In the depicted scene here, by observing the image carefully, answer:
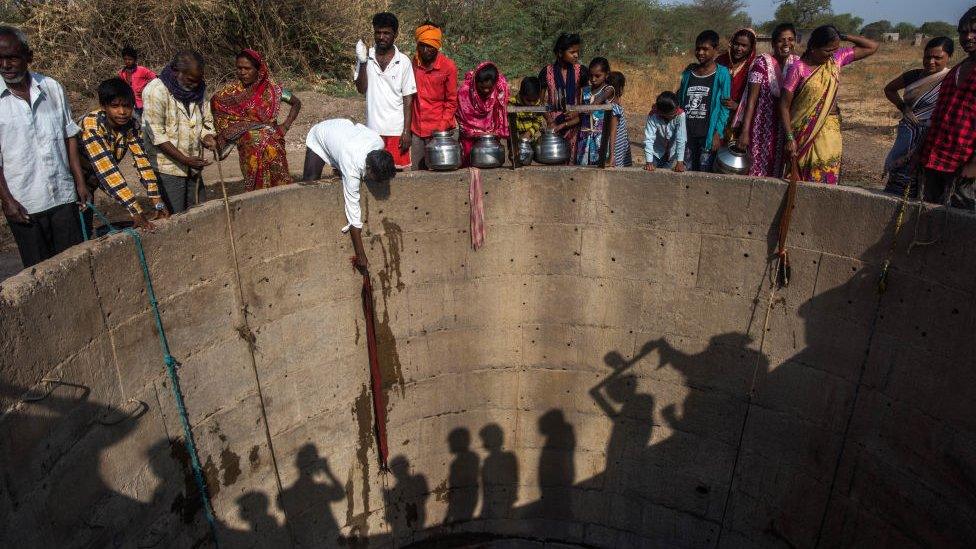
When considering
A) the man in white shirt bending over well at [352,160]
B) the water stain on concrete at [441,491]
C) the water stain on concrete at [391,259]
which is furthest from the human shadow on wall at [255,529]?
the man in white shirt bending over well at [352,160]

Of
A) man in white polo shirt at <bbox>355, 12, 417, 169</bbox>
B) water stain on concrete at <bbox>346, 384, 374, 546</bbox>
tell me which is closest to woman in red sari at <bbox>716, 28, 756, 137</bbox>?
man in white polo shirt at <bbox>355, 12, 417, 169</bbox>

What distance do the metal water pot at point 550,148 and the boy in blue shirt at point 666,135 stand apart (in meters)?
0.67

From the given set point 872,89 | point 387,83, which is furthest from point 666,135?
point 872,89

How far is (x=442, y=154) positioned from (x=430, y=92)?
A: 724 millimetres

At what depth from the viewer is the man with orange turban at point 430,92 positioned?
17.5 ft

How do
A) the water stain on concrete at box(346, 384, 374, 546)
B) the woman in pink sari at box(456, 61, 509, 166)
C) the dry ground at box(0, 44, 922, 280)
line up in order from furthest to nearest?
the dry ground at box(0, 44, 922, 280) → the water stain on concrete at box(346, 384, 374, 546) → the woman in pink sari at box(456, 61, 509, 166)

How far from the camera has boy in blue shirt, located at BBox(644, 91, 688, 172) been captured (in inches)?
207

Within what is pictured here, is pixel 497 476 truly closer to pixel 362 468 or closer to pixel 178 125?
pixel 362 468

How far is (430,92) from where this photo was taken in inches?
217

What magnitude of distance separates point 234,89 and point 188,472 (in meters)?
2.79

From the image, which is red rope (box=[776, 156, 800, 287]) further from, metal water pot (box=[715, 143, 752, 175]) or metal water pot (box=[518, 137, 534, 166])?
metal water pot (box=[518, 137, 534, 166])

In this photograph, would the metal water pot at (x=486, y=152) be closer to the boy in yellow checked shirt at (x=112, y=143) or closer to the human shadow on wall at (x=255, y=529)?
the boy in yellow checked shirt at (x=112, y=143)

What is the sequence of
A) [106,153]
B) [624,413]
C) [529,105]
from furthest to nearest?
[624,413], [529,105], [106,153]

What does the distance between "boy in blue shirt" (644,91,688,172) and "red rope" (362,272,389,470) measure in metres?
2.50
